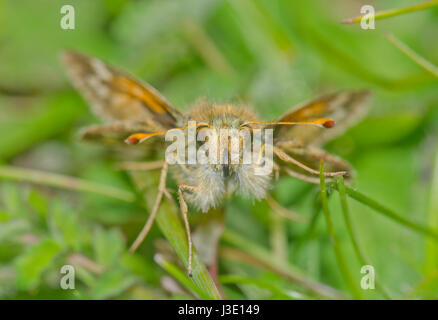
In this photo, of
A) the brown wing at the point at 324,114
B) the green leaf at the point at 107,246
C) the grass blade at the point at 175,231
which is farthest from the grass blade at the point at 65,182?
the brown wing at the point at 324,114

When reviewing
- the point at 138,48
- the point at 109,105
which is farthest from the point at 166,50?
the point at 109,105

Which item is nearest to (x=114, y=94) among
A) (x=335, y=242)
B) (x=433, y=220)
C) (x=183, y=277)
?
(x=183, y=277)

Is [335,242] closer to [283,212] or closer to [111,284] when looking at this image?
[283,212]

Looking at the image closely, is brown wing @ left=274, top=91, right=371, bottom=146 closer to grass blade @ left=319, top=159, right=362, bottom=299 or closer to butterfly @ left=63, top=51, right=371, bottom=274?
butterfly @ left=63, top=51, right=371, bottom=274

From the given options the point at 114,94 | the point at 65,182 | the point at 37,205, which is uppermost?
the point at 114,94

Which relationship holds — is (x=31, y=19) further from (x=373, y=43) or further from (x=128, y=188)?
(x=373, y=43)

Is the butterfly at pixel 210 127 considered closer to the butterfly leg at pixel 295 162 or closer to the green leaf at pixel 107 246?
the butterfly leg at pixel 295 162
